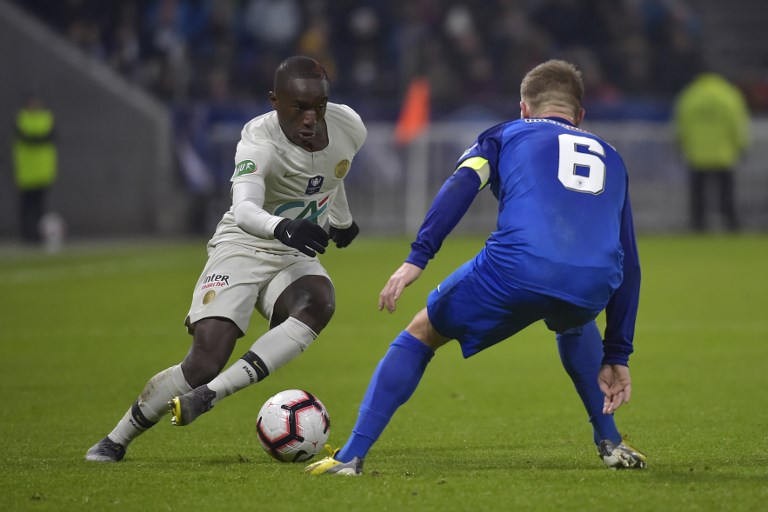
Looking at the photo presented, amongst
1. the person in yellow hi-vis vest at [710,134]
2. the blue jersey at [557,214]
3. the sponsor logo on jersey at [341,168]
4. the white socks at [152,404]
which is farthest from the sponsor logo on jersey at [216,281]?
the person in yellow hi-vis vest at [710,134]

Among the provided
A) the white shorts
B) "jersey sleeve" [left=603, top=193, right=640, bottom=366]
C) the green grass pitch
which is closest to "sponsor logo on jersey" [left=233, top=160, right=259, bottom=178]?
the white shorts

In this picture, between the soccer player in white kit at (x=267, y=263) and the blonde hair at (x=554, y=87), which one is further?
the soccer player in white kit at (x=267, y=263)

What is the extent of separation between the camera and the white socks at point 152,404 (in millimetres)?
6066

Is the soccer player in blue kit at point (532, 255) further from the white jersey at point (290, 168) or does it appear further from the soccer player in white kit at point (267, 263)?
the white jersey at point (290, 168)

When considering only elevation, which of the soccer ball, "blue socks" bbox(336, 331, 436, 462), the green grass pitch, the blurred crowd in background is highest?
the blurred crowd in background

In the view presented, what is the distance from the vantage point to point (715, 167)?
2195 centimetres

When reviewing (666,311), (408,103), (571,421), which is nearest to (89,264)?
(408,103)

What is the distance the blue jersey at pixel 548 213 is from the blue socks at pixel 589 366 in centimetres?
39

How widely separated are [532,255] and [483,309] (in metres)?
0.30

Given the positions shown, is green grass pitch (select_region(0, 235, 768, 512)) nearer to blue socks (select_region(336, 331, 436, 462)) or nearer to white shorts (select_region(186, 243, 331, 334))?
blue socks (select_region(336, 331, 436, 462))

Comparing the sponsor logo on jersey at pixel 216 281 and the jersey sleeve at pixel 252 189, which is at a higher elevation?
the jersey sleeve at pixel 252 189

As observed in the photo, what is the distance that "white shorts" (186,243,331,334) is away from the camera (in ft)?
20.6

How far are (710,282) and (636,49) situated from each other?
9.57 m

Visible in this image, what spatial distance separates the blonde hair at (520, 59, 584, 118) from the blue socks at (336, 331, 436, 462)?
3.82ft
